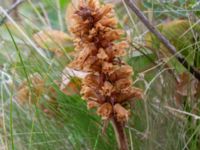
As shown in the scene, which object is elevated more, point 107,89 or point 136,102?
point 107,89

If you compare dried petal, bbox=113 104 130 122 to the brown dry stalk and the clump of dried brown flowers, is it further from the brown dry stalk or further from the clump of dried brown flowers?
the brown dry stalk

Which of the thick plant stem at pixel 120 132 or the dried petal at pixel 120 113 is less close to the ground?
the dried petal at pixel 120 113

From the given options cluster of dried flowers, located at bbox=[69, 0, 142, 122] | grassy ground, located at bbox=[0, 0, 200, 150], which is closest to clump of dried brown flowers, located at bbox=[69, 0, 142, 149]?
cluster of dried flowers, located at bbox=[69, 0, 142, 122]

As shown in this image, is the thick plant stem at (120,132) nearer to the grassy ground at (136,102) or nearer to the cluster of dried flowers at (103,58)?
the cluster of dried flowers at (103,58)

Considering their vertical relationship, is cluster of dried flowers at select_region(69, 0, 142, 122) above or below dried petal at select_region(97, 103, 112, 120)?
above

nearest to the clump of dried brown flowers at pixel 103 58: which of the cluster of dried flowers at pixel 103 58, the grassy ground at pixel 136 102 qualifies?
the cluster of dried flowers at pixel 103 58

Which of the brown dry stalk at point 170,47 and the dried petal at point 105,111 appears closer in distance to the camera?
the dried petal at point 105,111

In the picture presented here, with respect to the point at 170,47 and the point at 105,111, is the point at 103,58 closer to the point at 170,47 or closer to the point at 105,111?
the point at 105,111

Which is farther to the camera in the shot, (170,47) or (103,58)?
(170,47)

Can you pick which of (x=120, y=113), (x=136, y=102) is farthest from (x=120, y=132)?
(x=136, y=102)
